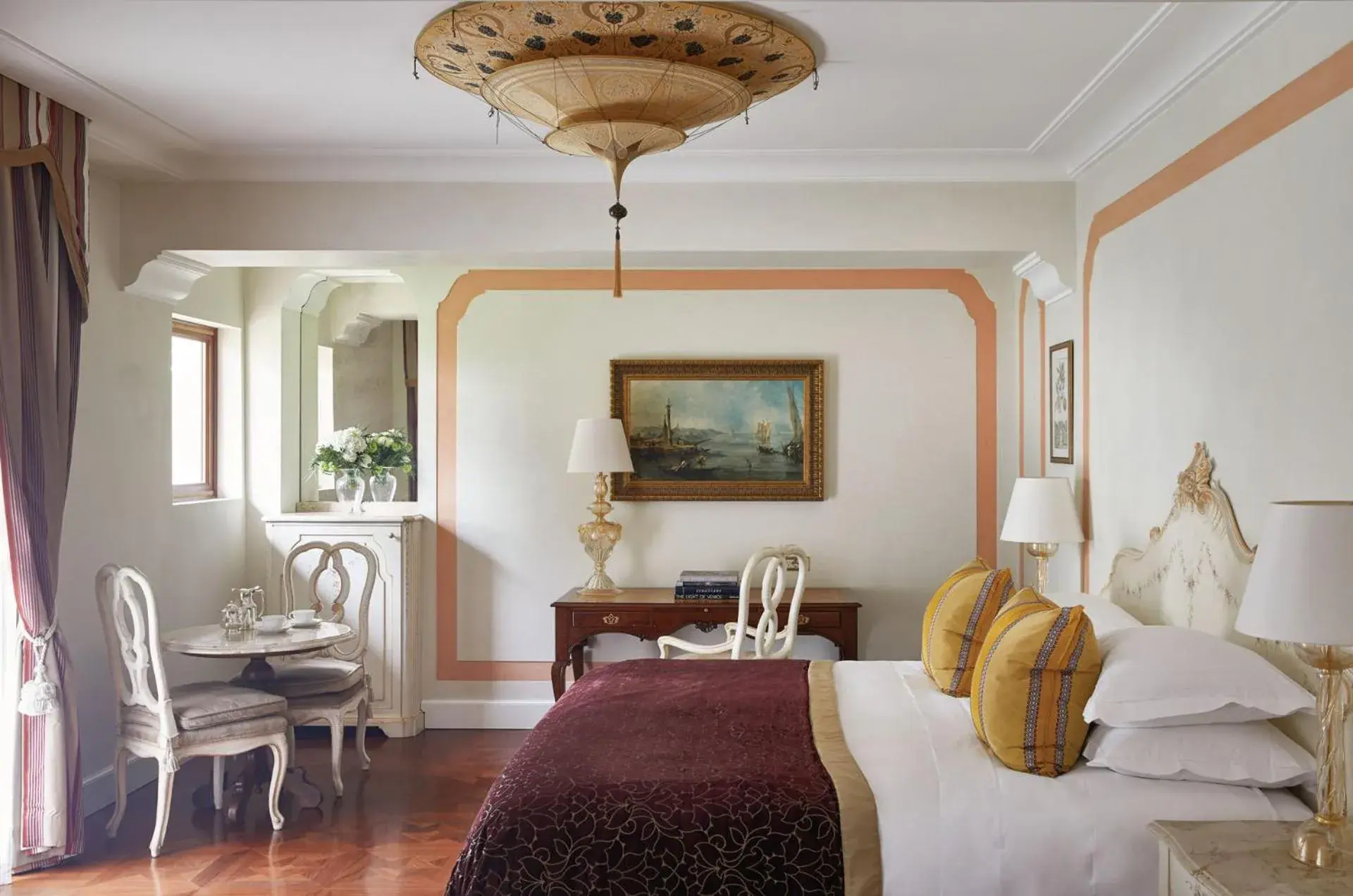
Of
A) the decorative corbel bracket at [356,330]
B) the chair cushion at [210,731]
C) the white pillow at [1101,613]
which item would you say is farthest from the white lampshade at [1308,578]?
the decorative corbel bracket at [356,330]

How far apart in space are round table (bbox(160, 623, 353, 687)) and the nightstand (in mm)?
3274

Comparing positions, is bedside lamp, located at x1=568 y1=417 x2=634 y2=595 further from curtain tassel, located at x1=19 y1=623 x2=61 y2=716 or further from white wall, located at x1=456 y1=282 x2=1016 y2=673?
curtain tassel, located at x1=19 y1=623 x2=61 y2=716

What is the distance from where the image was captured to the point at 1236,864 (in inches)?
84.1

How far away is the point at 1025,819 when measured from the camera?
8.10ft

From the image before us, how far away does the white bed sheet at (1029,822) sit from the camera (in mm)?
2414

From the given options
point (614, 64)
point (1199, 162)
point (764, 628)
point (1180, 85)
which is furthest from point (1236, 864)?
point (764, 628)

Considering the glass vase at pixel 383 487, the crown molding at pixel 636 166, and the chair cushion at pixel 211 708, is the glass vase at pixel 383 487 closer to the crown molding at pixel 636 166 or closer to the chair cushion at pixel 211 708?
the chair cushion at pixel 211 708

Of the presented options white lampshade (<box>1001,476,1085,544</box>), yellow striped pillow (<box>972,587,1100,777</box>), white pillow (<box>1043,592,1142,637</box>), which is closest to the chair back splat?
A: white lampshade (<box>1001,476,1085,544</box>)

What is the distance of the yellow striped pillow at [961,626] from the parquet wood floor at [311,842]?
1807 millimetres

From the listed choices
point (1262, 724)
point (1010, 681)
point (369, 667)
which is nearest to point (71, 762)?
point (369, 667)

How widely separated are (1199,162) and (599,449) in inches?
116

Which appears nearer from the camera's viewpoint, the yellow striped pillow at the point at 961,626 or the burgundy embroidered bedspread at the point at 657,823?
the burgundy embroidered bedspread at the point at 657,823

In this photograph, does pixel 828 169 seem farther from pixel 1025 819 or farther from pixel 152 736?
pixel 152 736

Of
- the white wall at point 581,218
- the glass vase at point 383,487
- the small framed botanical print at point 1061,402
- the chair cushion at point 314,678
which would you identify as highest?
the white wall at point 581,218
